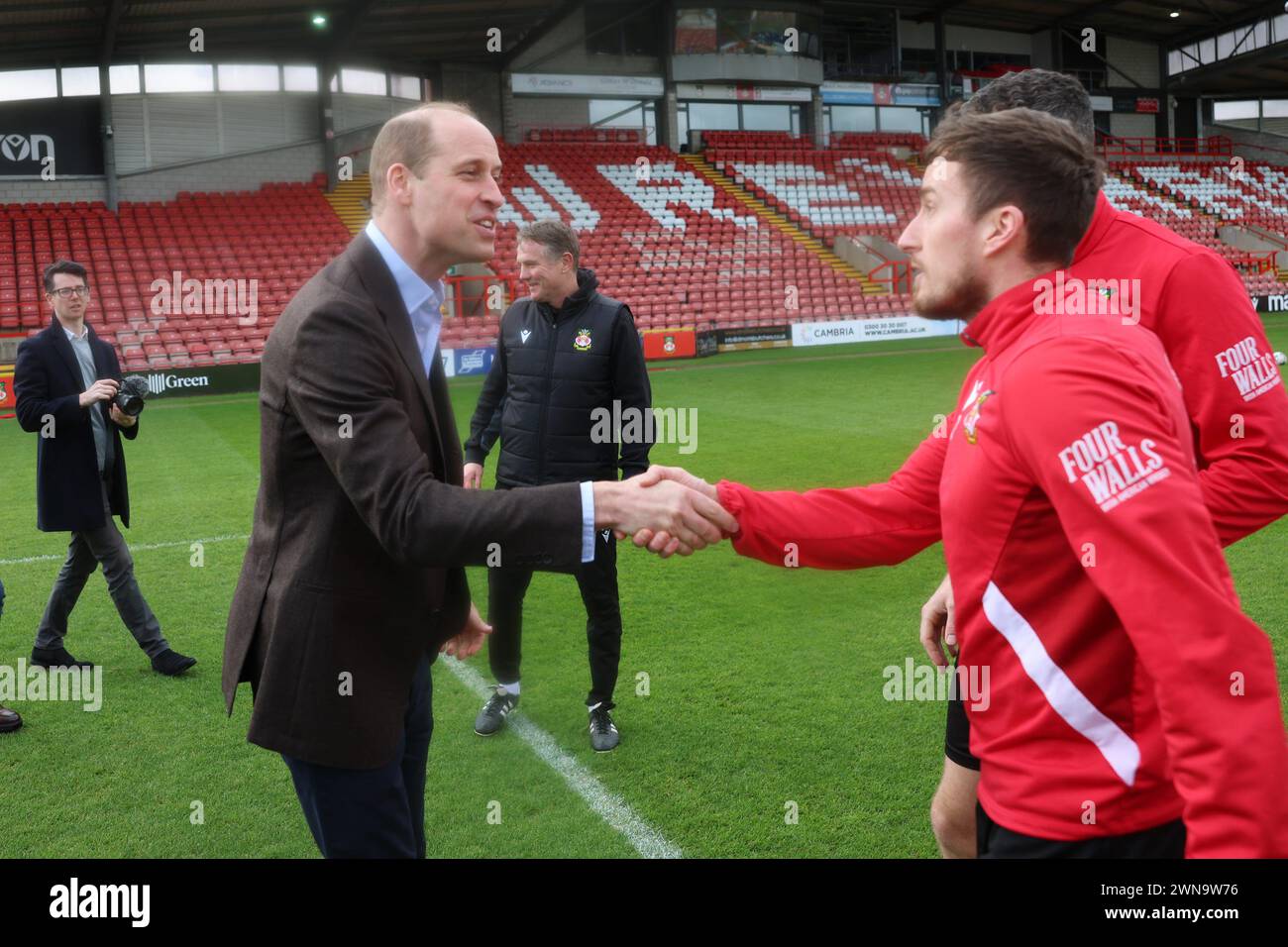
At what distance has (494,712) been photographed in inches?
214

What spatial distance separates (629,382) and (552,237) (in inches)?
32.4

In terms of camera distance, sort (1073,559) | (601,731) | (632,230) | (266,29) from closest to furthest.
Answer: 1. (1073,559)
2. (601,731)
3. (266,29)
4. (632,230)

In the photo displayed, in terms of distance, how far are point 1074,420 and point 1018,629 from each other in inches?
18.7

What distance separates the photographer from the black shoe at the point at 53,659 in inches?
247

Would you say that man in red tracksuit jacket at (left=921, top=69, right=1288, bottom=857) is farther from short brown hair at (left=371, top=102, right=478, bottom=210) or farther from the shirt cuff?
short brown hair at (left=371, top=102, right=478, bottom=210)

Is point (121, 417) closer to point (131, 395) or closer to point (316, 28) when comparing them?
point (131, 395)

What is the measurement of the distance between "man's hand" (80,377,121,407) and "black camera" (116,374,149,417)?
0.17ft

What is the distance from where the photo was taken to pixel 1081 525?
172 centimetres

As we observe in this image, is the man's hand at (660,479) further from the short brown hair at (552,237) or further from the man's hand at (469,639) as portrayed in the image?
the short brown hair at (552,237)

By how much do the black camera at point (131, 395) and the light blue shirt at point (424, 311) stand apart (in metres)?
3.94

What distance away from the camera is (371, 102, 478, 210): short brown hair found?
2.63 metres

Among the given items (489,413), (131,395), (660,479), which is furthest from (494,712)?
(660,479)

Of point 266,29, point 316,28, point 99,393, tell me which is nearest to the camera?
point 99,393

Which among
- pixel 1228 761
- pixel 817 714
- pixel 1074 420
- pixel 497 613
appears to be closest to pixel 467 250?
pixel 1074 420
